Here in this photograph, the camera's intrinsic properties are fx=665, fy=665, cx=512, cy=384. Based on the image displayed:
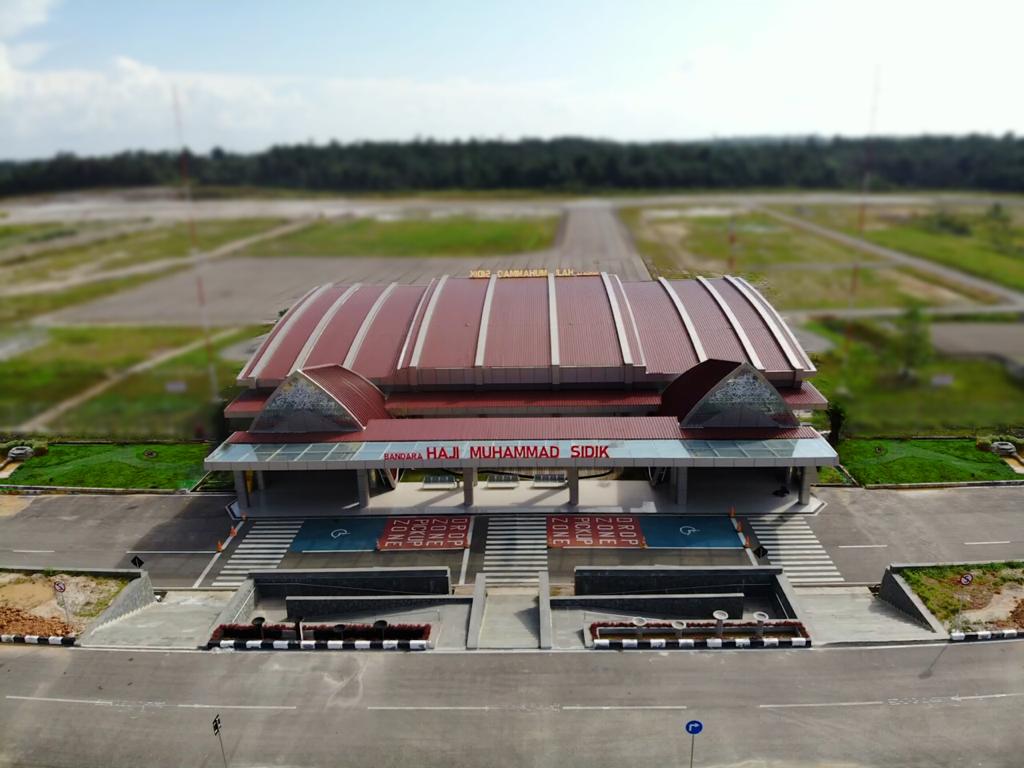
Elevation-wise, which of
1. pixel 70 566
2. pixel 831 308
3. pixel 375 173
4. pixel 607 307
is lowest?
pixel 70 566

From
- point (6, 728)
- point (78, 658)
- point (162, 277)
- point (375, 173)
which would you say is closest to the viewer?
point (6, 728)

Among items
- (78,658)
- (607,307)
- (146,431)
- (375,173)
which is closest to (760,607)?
(607,307)

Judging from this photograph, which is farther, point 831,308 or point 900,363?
point 831,308

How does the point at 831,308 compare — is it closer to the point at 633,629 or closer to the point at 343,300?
the point at 343,300

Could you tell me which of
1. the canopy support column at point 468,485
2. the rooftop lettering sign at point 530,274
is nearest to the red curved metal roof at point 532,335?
the rooftop lettering sign at point 530,274

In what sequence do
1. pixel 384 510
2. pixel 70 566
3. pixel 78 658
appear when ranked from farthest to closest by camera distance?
pixel 384 510 < pixel 70 566 < pixel 78 658

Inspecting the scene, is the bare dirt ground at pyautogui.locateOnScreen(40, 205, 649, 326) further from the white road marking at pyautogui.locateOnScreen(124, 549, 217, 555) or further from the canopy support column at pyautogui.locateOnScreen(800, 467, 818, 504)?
the canopy support column at pyautogui.locateOnScreen(800, 467, 818, 504)

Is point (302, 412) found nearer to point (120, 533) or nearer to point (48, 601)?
point (120, 533)
